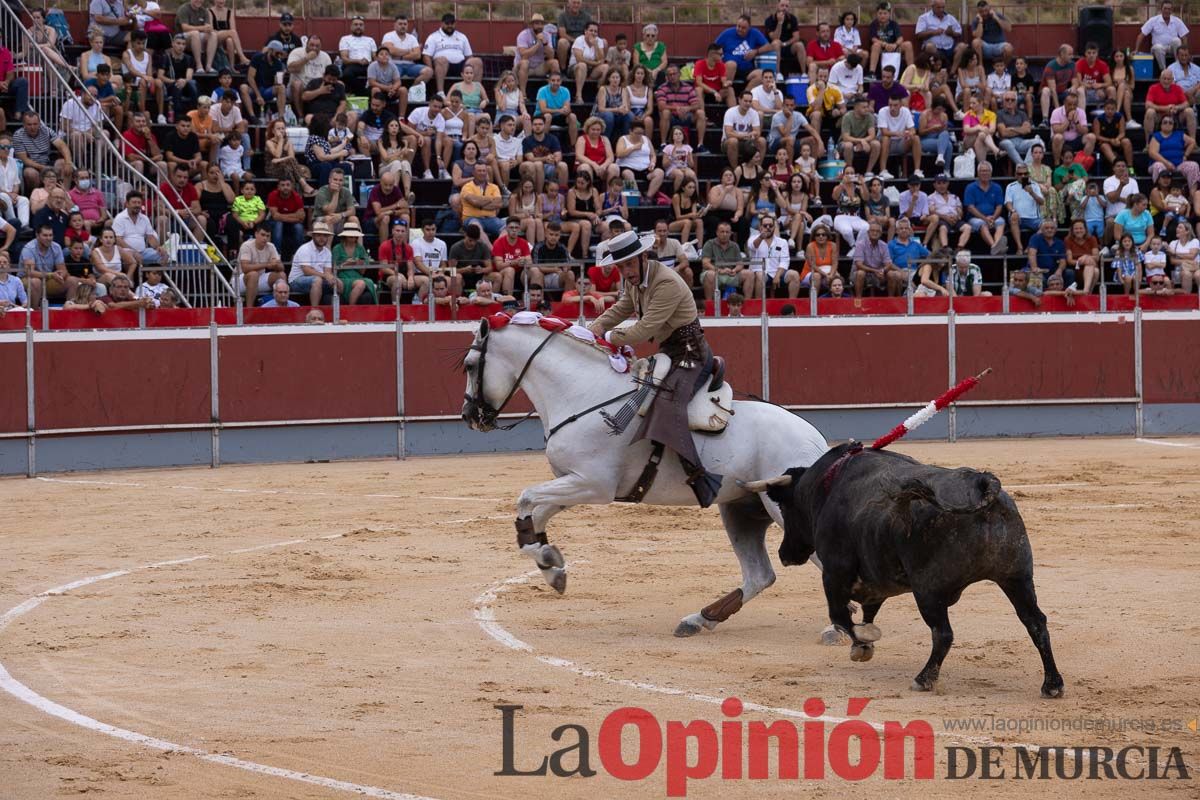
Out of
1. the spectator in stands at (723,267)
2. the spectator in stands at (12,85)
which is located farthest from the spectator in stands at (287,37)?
the spectator in stands at (723,267)

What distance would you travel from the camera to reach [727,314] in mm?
20266

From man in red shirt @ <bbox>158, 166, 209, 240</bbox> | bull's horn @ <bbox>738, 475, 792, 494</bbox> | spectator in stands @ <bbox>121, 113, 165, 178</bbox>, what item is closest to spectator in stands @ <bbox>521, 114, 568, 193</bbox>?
man in red shirt @ <bbox>158, 166, 209, 240</bbox>

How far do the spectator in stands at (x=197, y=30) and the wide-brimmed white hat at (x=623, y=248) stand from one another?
13.9 meters

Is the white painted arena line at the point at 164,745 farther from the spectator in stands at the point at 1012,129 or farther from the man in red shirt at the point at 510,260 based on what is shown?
the spectator in stands at the point at 1012,129

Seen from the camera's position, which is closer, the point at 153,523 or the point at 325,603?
the point at 325,603

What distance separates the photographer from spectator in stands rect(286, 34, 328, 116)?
22.4 metres

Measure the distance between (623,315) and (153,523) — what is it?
5.54m

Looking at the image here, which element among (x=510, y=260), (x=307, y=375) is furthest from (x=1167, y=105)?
(x=307, y=375)

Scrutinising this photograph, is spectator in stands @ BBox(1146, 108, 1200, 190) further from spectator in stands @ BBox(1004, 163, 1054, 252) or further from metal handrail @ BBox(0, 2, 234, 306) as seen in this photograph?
metal handrail @ BBox(0, 2, 234, 306)

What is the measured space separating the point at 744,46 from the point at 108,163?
958 cm

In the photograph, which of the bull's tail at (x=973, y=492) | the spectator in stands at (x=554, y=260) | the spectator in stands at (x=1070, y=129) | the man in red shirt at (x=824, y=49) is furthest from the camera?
the man in red shirt at (x=824, y=49)

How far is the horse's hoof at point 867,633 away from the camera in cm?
804

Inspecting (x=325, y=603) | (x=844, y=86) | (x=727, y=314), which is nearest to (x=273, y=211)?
(x=727, y=314)

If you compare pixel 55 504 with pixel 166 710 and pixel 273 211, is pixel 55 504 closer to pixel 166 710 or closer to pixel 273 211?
pixel 273 211
